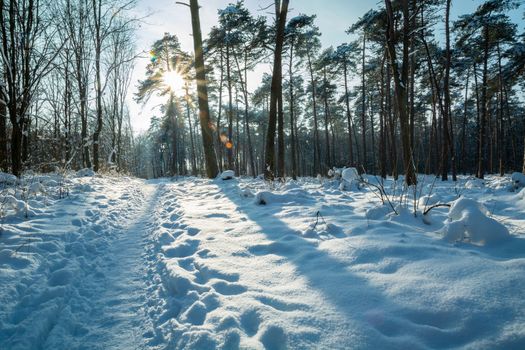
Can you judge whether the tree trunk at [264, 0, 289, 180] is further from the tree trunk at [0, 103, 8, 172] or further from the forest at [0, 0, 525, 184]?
the tree trunk at [0, 103, 8, 172]

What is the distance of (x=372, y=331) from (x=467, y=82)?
26.4m

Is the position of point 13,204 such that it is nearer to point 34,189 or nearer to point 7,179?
point 34,189

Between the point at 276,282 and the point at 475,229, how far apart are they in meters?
1.67

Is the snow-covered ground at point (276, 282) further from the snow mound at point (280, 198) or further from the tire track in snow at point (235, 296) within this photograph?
the snow mound at point (280, 198)

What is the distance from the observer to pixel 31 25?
5.64 metres

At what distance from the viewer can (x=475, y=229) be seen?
7.13ft

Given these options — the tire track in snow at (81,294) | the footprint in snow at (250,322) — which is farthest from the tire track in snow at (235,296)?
the tire track in snow at (81,294)

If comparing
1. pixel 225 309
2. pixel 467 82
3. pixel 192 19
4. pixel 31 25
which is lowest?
pixel 225 309

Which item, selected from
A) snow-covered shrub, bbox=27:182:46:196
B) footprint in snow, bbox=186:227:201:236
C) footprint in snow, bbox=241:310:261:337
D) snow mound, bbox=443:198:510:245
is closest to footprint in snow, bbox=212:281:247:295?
footprint in snow, bbox=241:310:261:337

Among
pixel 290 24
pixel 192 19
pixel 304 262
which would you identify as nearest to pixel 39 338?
pixel 304 262

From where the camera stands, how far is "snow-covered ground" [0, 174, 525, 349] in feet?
4.57

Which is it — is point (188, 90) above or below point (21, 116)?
above

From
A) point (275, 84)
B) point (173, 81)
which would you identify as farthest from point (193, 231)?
point (173, 81)

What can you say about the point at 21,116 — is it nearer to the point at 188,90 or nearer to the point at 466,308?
the point at 466,308
